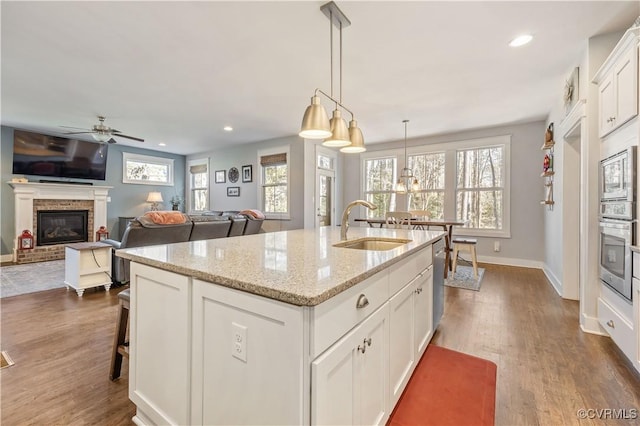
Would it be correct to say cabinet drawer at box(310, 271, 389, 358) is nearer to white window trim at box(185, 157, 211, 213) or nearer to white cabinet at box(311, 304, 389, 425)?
white cabinet at box(311, 304, 389, 425)

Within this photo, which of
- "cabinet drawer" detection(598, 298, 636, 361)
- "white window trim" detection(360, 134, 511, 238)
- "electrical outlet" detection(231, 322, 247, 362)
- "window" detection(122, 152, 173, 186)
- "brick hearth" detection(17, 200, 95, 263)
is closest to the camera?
"electrical outlet" detection(231, 322, 247, 362)

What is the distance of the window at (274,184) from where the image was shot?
611 centimetres

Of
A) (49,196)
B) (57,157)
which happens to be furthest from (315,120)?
(57,157)

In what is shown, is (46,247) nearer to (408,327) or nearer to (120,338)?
(120,338)

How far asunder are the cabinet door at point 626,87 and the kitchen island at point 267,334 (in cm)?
191

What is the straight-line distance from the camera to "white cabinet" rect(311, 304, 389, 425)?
0.87 metres

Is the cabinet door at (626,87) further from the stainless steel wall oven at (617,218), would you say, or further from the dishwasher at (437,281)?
the dishwasher at (437,281)

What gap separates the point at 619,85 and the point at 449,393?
2533 millimetres

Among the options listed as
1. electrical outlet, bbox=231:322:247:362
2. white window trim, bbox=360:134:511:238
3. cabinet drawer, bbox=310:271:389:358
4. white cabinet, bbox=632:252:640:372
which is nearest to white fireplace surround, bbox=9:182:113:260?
white window trim, bbox=360:134:511:238

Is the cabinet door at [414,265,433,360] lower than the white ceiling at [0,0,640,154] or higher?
lower

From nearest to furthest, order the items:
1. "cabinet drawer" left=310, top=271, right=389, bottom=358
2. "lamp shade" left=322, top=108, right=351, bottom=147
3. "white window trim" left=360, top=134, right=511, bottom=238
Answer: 1. "cabinet drawer" left=310, top=271, right=389, bottom=358
2. "lamp shade" left=322, top=108, right=351, bottom=147
3. "white window trim" left=360, top=134, right=511, bottom=238

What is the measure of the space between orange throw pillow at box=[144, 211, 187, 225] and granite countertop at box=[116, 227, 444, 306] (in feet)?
7.15

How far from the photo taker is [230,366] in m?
1.02

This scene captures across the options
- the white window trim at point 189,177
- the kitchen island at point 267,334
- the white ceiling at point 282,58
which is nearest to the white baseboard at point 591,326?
the kitchen island at point 267,334
